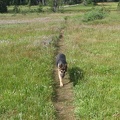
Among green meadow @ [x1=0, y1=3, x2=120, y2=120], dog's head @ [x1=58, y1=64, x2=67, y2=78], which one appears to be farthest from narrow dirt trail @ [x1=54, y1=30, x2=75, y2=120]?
dog's head @ [x1=58, y1=64, x2=67, y2=78]

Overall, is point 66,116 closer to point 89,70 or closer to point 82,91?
point 82,91

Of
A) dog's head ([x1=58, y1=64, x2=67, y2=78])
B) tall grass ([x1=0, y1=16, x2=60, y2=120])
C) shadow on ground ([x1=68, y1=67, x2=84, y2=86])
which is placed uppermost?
dog's head ([x1=58, y1=64, x2=67, y2=78])

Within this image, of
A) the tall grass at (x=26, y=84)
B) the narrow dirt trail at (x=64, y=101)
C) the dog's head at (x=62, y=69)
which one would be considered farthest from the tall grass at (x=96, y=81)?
the tall grass at (x=26, y=84)

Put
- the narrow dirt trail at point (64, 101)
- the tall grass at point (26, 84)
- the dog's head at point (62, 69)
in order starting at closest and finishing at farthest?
the tall grass at point (26, 84) < the narrow dirt trail at point (64, 101) < the dog's head at point (62, 69)

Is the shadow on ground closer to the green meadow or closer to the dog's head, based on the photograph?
the green meadow

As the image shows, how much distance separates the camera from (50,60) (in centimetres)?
1598

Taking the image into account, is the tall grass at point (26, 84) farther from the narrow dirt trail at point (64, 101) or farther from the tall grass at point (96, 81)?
the tall grass at point (96, 81)

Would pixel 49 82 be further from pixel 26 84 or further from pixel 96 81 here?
pixel 96 81

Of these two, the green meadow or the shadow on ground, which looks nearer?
the green meadow

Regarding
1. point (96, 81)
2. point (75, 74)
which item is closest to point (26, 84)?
point (75, 74)

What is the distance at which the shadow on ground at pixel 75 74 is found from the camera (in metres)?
12.4

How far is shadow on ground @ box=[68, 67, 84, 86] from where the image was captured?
489 inches

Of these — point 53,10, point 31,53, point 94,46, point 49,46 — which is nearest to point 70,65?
point 31,53

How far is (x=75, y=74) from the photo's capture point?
13.1 metres
